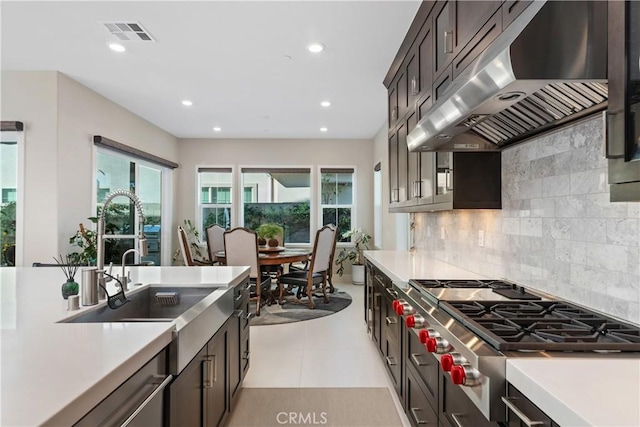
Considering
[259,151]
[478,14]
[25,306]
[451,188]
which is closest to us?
[25,306]

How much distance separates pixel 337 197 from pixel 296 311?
3.05m

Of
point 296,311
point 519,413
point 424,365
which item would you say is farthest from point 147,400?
point 296,311

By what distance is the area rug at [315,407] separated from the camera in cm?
227

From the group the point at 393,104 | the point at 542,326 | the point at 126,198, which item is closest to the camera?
the point at 542,326

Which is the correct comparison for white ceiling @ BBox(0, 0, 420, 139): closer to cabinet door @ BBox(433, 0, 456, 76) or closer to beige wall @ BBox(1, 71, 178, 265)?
beige wall @ BBox(1, 71, 178, 265)

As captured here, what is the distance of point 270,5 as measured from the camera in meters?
2.61

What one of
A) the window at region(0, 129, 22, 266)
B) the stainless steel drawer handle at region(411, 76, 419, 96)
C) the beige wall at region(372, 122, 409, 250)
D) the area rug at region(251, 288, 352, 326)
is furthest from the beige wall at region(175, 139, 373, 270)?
the stainless steel drawer handle at region(411, 76, 419, 96)

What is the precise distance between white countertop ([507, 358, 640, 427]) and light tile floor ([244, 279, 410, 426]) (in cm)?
159

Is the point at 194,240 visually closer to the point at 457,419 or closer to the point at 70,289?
the point at 70,289

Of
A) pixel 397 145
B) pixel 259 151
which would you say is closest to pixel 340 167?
pixel 259 151

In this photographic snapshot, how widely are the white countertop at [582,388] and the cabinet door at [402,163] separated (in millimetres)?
2310

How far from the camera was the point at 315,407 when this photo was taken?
2445 millimetres

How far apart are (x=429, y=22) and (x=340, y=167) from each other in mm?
4788

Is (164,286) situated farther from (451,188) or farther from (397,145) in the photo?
(397,145)
